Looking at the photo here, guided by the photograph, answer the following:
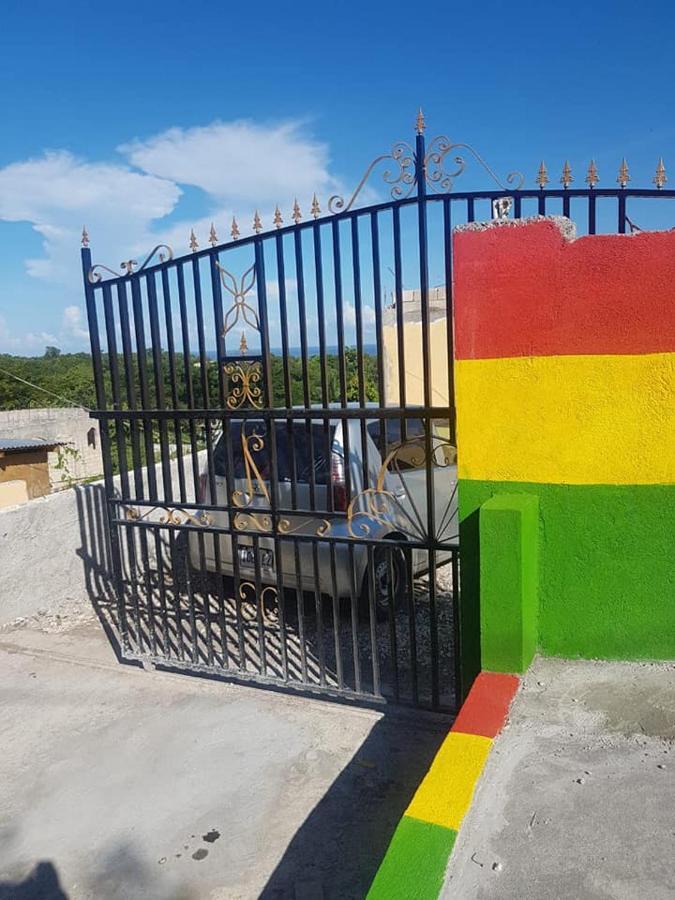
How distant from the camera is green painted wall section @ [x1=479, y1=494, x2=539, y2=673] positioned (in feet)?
9.29

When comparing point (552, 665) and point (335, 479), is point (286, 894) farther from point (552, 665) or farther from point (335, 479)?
point (335, 479)

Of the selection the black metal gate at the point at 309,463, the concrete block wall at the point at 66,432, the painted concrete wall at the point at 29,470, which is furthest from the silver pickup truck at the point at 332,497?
the concrete block wall at the point at 66,432

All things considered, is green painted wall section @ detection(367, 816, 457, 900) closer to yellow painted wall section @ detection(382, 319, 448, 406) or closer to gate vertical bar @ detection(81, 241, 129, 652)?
gate vertical bar @ detection(81, 241, 129, 652)

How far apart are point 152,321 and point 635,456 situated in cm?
287

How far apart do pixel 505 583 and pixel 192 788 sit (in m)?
1.86

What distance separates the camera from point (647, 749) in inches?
91.4

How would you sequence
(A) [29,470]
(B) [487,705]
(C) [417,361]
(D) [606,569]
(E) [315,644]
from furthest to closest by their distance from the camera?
(A) [29,470]
(C) [417,361]
(E) [315,644]
(D) [606,569]
(B) [487,705]

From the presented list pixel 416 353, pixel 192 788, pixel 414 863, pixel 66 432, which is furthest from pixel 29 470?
pixel 66 432

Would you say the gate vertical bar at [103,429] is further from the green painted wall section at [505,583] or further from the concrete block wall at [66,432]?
the concrete block wall at [66,432]

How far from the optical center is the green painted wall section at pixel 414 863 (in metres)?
1.77

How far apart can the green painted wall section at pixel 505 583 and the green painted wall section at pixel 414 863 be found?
3.29 ft

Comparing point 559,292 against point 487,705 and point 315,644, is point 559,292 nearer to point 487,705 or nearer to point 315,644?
point 487,705

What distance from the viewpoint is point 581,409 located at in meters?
2.95

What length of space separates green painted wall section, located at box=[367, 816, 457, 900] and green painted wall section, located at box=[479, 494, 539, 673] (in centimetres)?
100
